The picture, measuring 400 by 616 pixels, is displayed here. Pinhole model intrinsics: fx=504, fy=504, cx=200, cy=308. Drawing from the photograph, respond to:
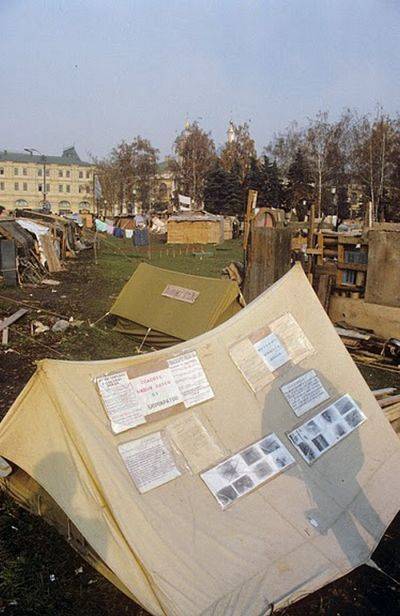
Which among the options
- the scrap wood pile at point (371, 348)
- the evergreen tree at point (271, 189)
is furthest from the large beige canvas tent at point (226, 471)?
the evergreen tree at point (271, 189)

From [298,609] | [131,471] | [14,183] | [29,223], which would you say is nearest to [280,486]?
[298,609]

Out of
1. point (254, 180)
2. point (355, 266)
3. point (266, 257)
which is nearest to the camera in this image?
point (355, 266)

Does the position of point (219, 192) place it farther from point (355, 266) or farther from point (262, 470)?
point (262, 470)

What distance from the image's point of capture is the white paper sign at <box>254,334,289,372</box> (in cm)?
450

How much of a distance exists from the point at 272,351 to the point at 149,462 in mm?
1594

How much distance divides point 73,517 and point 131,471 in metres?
0.47

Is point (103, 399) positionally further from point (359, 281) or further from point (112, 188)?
point (112, 188)

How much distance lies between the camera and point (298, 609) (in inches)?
132

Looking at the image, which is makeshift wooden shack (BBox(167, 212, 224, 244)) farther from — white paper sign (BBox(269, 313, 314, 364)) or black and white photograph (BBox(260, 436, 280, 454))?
black and white photograph (BBox(260, 436, 280, 454))

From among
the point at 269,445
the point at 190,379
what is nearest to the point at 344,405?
the point at 269,445

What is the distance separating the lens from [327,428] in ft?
14.3

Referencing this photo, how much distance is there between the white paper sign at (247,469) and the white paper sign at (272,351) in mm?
682

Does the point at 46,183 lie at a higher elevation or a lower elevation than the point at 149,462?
higher

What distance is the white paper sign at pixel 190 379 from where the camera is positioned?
4.01m
